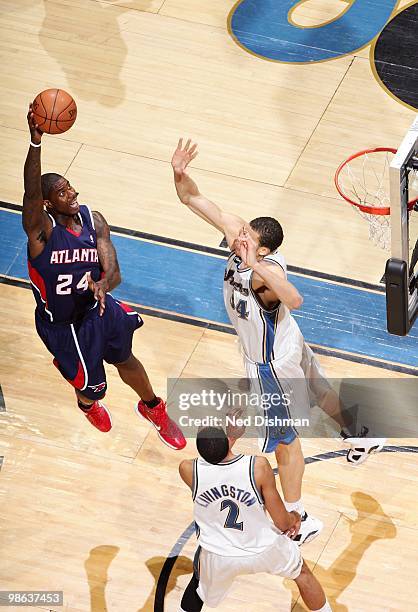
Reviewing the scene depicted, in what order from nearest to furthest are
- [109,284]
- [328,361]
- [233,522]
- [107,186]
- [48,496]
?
[233,522] → [109,284] → [48,496] → [328,361] → [107,186]

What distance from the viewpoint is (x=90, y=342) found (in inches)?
265

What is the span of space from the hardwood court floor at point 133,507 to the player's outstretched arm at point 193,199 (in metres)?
1.53

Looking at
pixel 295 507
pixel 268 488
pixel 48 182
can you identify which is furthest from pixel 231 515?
pixel 48 182

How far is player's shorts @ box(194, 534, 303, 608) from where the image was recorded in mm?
5723

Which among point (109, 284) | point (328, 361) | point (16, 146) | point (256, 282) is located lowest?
point (16, 146)

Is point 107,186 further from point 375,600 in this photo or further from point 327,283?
point 375,600

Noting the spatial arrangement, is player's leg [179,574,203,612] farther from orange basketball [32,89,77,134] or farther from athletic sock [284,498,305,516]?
orange basketball [32,89,77,134]

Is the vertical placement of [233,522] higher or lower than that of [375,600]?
higher

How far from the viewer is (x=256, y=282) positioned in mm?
6211

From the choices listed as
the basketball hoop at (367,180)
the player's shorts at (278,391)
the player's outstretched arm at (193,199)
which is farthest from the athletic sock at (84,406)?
the basketball hoop at (367,180)

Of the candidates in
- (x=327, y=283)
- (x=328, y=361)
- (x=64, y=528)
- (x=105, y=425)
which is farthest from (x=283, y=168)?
(x=64, y=528)

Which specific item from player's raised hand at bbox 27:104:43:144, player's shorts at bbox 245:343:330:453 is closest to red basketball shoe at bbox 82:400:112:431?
player's shorts at bbox 245:343:330:453

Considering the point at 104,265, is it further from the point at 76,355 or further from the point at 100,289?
the point at 76,355

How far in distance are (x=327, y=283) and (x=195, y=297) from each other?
102 cm
